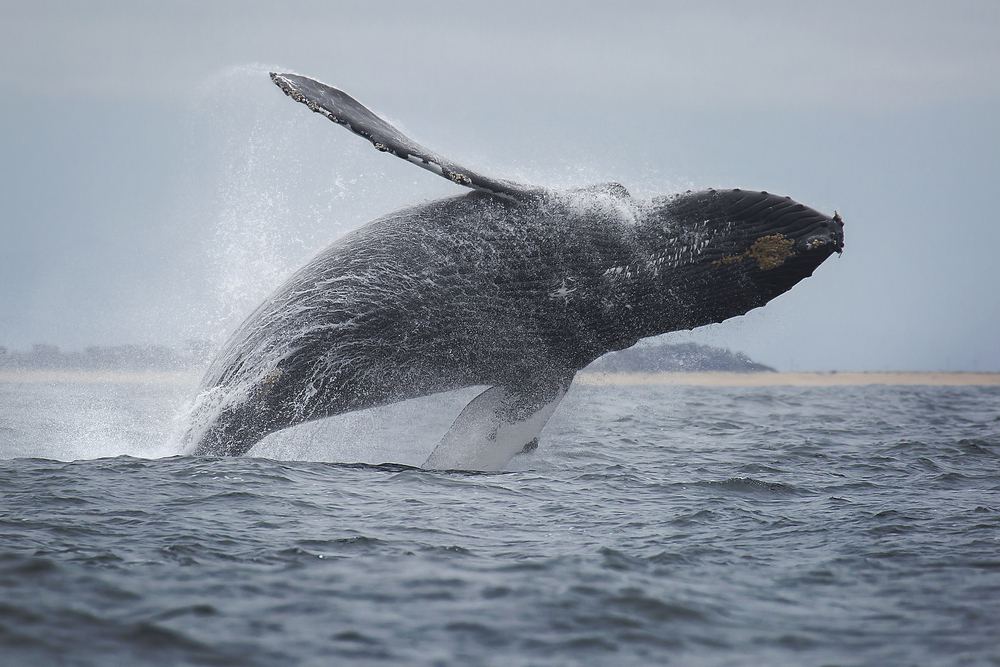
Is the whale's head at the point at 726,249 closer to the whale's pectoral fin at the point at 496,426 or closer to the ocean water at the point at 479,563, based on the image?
the whale's pectoral fin at the point at 496,426

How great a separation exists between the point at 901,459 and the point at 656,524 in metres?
7.32

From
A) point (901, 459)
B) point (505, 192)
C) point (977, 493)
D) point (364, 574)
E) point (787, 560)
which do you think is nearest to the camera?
point (364, 574)

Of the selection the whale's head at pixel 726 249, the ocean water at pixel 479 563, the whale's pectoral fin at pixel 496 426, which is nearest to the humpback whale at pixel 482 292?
the whale's head at pixel 726 249

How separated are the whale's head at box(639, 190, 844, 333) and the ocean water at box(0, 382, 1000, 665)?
1808 millimetres

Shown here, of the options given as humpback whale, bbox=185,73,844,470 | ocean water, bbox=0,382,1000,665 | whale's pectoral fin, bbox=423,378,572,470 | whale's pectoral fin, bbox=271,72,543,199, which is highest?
whale's pectoral fin, bbox=271,72,543,199

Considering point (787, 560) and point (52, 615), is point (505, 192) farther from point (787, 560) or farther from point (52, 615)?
point (52, 615)

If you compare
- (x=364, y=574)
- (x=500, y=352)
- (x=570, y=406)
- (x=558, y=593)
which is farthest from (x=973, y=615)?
(x=570, y=406)

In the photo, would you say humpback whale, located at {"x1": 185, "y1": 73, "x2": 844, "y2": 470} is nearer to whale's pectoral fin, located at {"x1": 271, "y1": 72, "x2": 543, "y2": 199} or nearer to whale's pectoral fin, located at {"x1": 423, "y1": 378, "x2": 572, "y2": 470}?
whale's pectoral fin, located at {"x1": 271, "y1": 72, "x2": 543, "y2": 199}

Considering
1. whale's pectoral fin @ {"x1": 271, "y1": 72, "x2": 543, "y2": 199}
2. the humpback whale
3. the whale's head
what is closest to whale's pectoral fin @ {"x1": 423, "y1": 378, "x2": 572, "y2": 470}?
the humpback whale

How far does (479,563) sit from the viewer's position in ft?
22.2

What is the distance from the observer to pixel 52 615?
5352mm

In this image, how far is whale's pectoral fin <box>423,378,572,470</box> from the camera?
10.0 meters

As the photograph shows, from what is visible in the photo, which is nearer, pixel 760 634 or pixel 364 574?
pixel 760 634

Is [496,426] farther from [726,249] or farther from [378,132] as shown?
[378,132]
